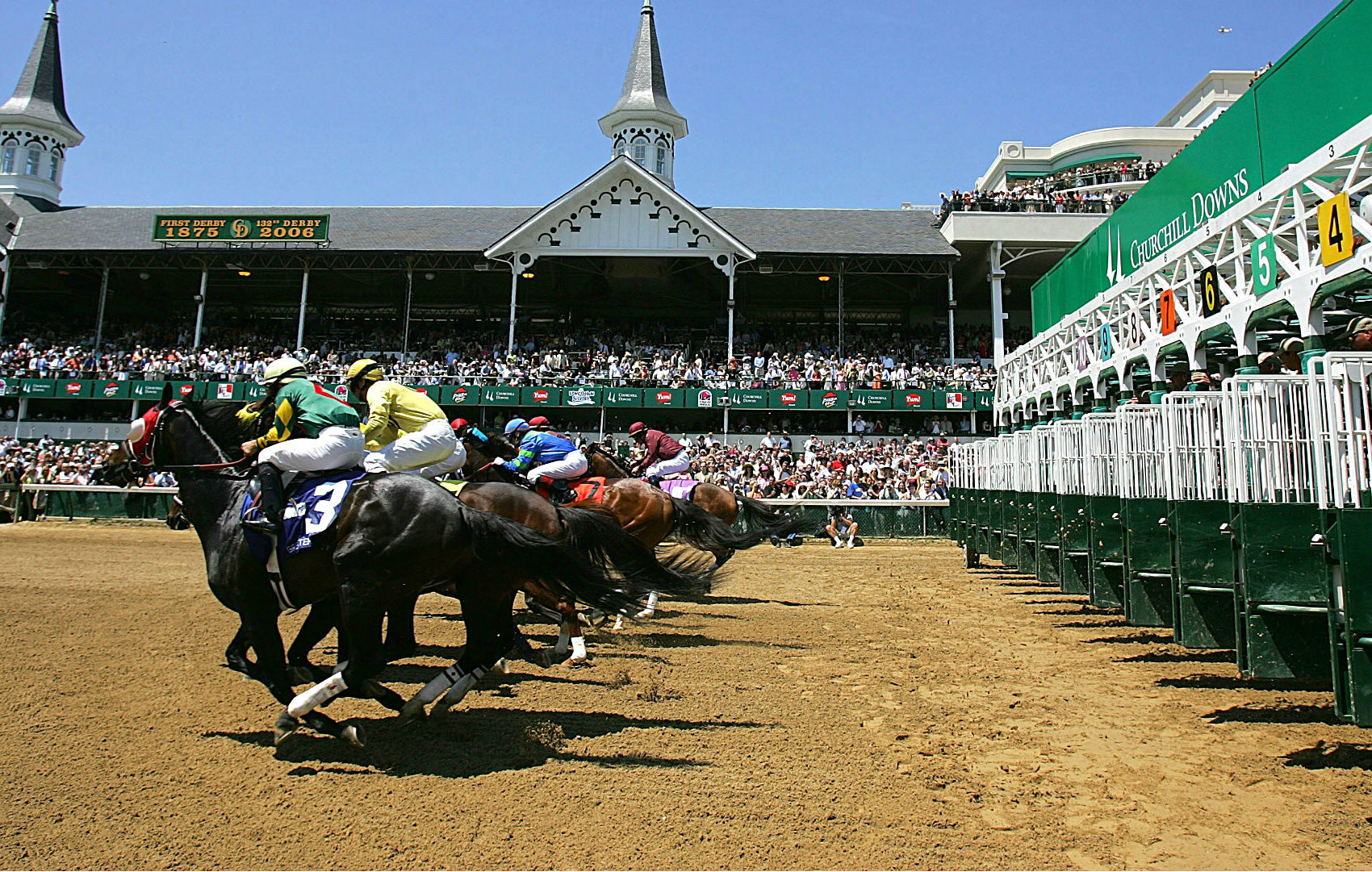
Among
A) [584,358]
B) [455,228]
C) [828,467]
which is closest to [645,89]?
[455,228]

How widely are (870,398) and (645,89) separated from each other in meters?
19.2

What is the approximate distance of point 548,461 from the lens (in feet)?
27.1

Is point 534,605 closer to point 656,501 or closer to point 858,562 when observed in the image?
point 656,501

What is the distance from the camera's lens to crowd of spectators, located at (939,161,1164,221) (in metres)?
28.3

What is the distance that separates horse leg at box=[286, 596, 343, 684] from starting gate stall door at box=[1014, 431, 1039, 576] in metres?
7.35

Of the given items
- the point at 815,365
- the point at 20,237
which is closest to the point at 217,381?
the point at 20,237

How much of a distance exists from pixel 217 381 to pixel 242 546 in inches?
1029

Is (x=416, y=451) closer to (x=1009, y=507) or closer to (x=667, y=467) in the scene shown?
(x=667, y=467)

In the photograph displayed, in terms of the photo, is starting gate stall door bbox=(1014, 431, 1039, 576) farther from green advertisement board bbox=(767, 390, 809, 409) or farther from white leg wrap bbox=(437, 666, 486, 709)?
green advertisement board bbox=(767, 390, 809, 409)

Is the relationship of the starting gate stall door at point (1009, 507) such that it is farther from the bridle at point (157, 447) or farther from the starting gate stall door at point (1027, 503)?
the bridle at point (157, 447)

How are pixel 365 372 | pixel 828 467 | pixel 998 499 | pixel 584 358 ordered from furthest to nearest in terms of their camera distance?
pixel 584 358 < pixel 828 467 < pixel 998 499 < pixel 365 372

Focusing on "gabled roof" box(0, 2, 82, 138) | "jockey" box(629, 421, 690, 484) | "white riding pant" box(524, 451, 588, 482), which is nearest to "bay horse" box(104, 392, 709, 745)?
"white riding pant" box(524, 451, 588, 482)

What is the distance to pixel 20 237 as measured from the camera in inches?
1201

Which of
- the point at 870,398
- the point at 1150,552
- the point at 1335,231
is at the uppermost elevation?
the point at 870,398
